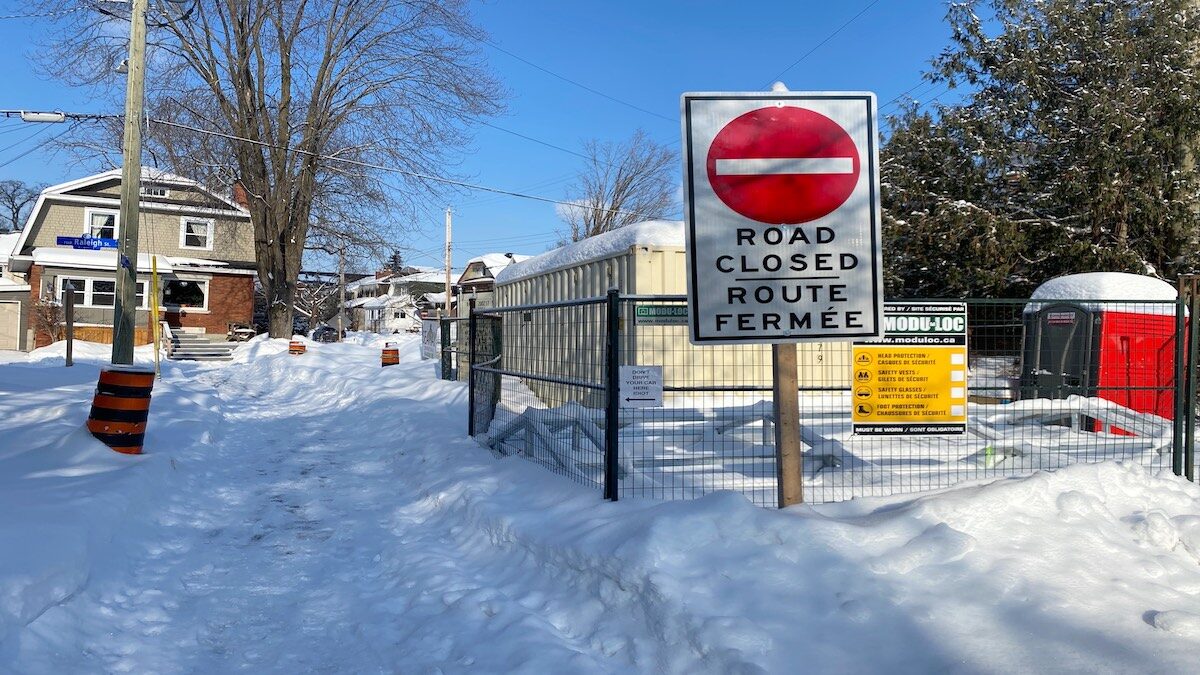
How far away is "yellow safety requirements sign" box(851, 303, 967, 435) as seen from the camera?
5547 mm

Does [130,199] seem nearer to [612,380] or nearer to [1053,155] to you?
[612,380]

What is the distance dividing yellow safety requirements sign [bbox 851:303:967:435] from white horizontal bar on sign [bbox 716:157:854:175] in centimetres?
140

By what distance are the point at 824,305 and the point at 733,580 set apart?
1.59 metres

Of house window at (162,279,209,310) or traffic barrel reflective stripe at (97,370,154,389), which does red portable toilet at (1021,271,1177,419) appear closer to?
traffic barrel reflective stripe at (97,370,154,389)

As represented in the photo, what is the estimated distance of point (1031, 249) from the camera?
71.8ft

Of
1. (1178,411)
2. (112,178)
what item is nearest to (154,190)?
(112,178)

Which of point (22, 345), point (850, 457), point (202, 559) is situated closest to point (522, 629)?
point (202, 559)

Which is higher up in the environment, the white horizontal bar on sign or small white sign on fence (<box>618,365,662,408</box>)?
the white horizontal bar on sign

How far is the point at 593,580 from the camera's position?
179 inches

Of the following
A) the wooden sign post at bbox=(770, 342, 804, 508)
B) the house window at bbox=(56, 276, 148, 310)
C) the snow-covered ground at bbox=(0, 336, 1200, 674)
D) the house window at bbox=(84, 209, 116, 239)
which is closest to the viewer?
the snow-covered ground at bbox=(0, 336, 1200, 674)

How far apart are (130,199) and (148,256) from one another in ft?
86.8

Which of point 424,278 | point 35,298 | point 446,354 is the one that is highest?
point 424,278

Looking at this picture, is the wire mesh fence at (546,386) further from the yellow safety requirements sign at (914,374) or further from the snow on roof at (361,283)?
the snow on roof at (361,283)

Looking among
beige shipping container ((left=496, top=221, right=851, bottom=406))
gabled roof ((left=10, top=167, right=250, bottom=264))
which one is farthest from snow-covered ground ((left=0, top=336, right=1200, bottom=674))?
gabled roof ((left=10, top=167, right=250, bottom=264))
